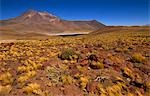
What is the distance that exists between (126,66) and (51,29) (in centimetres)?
17348

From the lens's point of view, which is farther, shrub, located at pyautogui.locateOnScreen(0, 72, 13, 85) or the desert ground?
shrub, located at pyautogui.locateOnScreen(0, 72, 13, 85)

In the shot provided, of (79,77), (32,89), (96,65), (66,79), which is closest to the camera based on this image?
(32,89)

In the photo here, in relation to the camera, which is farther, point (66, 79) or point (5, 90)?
point (66, 79)

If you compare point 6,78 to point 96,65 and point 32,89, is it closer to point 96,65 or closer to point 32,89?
point 32,89

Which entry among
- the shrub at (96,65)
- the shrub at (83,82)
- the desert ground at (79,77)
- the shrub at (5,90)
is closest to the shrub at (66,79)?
the desert ground at (79,77)

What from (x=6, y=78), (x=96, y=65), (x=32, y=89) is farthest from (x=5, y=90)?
(x=96, y=65)

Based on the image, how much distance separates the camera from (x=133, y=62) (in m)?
14.3

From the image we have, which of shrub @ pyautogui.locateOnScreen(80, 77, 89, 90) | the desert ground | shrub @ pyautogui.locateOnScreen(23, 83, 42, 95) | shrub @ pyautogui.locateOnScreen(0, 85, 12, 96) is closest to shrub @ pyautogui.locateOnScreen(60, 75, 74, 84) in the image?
the desert ground

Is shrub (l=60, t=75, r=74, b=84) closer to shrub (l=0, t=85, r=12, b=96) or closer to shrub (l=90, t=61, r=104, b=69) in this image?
shrub (l=0, t=85, r=12, b=96)

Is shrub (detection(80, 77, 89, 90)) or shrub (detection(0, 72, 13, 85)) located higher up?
shrub (detection(0, 72, 13, 85))

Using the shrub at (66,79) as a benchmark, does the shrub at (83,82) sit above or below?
below

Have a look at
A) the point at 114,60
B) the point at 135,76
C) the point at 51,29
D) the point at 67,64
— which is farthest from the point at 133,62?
the point at 51,29

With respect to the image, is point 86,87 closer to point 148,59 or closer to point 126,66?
point 126,66

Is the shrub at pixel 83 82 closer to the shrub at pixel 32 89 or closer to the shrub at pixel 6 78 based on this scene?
the shrub at pixel 32 89
